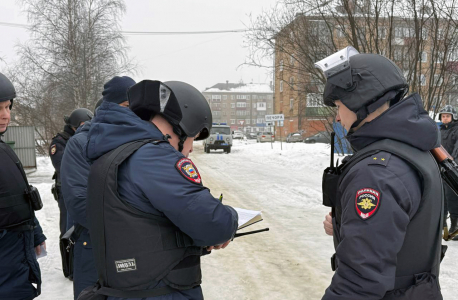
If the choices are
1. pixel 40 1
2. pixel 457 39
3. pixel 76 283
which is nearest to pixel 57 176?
pixel 76 283

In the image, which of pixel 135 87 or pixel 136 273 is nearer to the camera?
pixel 136 273

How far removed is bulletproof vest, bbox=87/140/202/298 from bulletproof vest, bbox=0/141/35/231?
1244 millimetres

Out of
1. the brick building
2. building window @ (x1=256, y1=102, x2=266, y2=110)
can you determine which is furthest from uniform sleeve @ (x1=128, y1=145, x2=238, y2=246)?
building window @ (x1=256, y1=102, x2=266, y2=110)

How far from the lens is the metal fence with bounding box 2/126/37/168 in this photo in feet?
50.5

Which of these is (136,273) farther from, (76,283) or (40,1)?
(40,1)

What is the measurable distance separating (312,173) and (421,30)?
6.08m

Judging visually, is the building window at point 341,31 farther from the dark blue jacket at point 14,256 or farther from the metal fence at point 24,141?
the metal fence at point 24,141

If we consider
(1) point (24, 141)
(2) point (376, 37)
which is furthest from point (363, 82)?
(1) point (24, 141)

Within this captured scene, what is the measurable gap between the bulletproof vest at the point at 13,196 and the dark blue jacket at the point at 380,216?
2.15 meters

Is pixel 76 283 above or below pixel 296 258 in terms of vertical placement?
above

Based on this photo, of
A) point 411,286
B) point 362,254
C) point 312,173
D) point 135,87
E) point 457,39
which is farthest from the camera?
point 312,173

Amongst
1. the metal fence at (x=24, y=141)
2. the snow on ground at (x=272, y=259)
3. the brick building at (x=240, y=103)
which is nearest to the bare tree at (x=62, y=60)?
the metal fence at (x=24, y=141)

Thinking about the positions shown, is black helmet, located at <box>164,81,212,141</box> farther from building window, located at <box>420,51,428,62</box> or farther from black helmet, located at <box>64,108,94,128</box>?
building window, located at <box>420,51,428,62</box>

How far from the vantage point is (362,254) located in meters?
1.43
